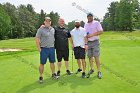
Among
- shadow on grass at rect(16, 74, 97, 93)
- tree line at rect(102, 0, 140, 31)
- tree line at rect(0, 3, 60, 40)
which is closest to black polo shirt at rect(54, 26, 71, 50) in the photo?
shadow on grass at rect(16, 74, 97, 93)

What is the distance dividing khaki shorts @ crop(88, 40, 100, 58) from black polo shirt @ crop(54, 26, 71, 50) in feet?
2.82

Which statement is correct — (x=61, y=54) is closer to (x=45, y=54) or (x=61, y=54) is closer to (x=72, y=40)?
(x=72, y=40)

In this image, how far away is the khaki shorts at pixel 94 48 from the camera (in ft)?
36.7

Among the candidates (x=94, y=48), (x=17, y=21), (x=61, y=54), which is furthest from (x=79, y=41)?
(x=17, y=21)

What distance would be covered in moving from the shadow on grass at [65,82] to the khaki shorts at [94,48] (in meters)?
A: 1.05

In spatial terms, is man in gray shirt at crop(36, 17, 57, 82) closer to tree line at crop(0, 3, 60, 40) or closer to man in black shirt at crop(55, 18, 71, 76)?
man in black shirt at crop(55, 18, 71, 76)

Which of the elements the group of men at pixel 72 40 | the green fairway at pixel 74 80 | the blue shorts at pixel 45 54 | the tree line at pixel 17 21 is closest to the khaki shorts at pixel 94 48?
the group of men at pixel 72 40

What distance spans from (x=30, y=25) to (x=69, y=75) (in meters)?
99.7

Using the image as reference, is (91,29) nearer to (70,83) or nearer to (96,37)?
(96,37)

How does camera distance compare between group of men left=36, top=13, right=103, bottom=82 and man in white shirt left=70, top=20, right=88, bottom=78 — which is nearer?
group of men left=36, top=13, right=103, bottom=82

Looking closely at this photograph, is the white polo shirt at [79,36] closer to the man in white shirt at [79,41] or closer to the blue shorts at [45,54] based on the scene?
the man in white shirt at [79,41]

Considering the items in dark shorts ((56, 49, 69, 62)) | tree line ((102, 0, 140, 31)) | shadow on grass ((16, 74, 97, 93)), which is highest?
tree line ((102, 0, 140, 31))

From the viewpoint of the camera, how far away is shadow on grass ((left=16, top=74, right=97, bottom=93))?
9.18 meters

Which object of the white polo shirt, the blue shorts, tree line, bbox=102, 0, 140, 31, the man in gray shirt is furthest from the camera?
tree line, bbox=102, 0, 140, 31
